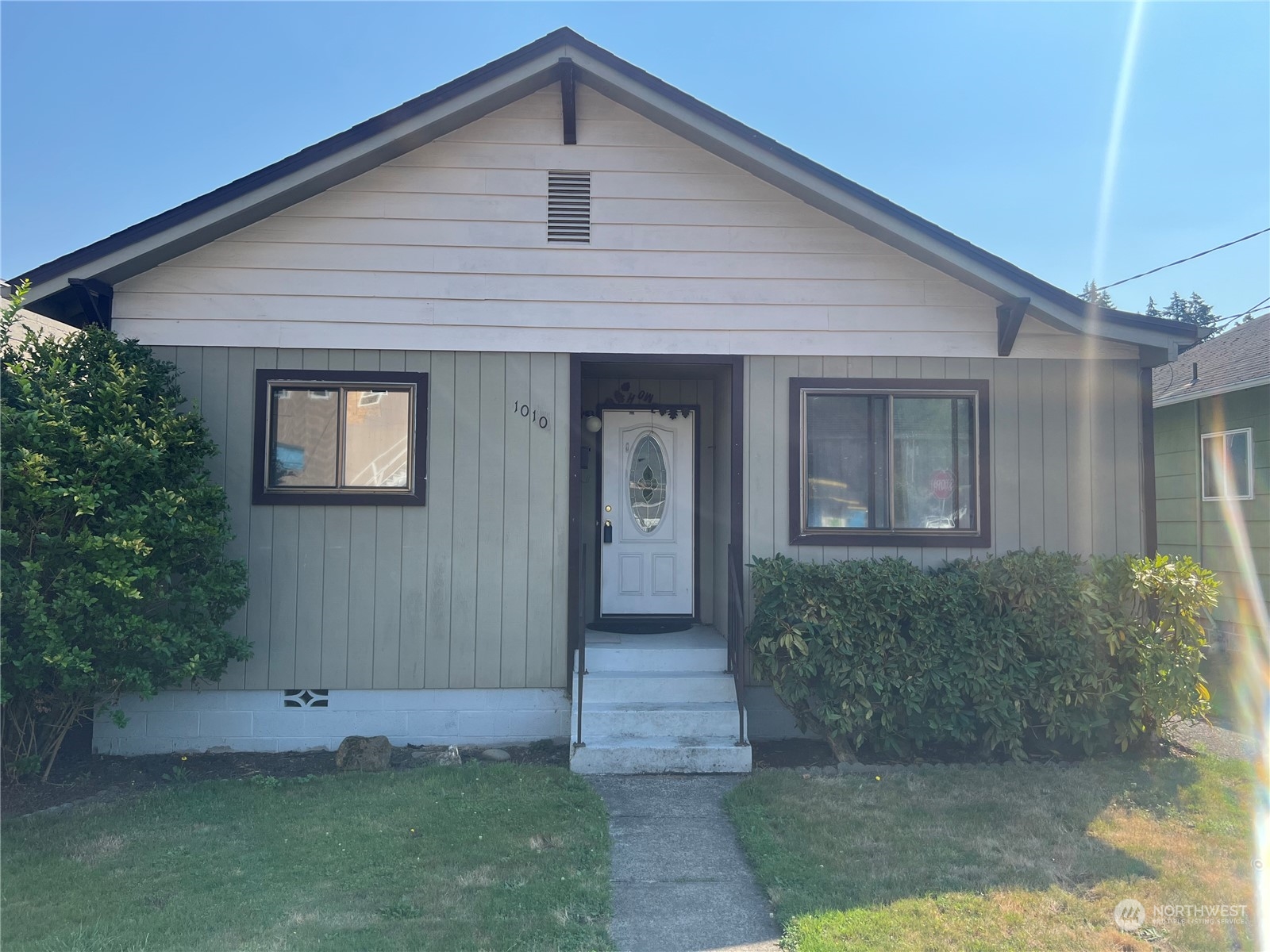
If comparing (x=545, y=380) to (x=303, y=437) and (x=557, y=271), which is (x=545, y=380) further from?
(x=303, y=437)

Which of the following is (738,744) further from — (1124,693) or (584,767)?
(1124,693)

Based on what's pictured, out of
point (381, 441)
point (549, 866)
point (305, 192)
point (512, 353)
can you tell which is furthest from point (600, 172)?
point (549, 866)

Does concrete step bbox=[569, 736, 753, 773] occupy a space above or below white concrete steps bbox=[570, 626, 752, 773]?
below

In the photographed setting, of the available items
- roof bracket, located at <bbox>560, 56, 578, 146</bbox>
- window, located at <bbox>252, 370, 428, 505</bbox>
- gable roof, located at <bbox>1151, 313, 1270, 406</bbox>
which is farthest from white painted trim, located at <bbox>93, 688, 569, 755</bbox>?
gable roof, located at <bbox>1151, 313, 1270, 406</bbox>

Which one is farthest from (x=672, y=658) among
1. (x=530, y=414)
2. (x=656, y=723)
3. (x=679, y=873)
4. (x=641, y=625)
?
(x=679, y=873)

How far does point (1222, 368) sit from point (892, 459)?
775 centimetres

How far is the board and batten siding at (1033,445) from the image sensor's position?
7.33 m

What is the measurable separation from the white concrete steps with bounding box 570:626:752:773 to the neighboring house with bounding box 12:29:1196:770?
0.04m

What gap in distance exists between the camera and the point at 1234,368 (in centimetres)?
1168

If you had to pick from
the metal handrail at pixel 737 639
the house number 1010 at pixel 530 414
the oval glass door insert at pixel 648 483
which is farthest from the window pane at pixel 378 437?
the metal handrail at pixel 737 639

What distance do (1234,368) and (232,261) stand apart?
12321mm

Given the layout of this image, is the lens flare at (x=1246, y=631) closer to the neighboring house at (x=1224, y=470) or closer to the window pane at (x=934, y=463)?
the neighboring house at (x=1224, y=470)

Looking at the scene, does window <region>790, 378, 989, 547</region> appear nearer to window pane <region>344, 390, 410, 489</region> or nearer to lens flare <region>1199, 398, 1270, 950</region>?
lens flare <region>1199, 398, 1270, 950</region>

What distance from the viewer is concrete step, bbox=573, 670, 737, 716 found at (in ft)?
22.3
